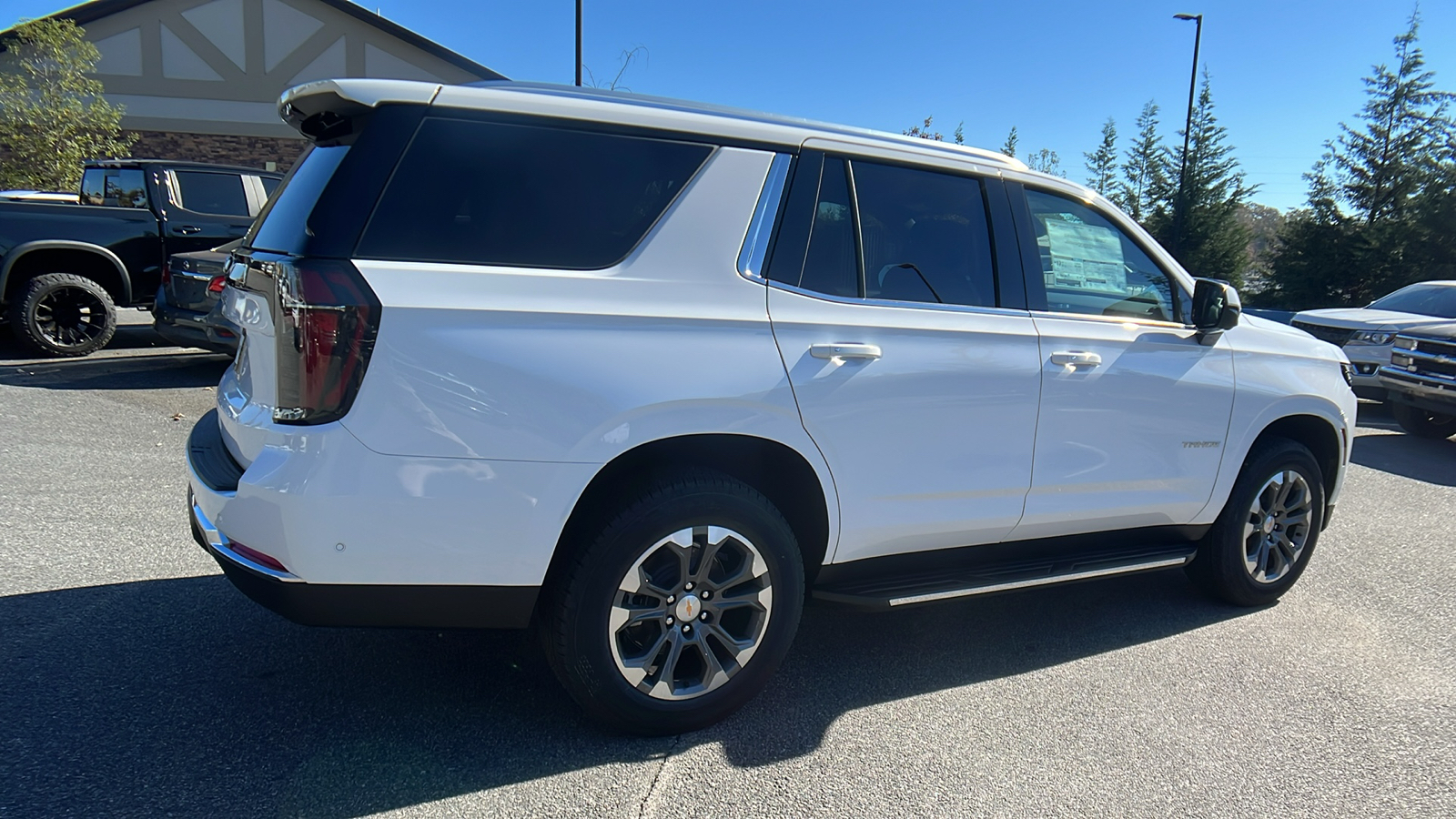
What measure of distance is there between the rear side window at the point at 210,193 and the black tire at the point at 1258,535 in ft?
32.4

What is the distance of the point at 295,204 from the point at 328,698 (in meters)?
1.61

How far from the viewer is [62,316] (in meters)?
9.25

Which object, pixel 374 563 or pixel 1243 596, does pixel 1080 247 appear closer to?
pixel 1243 596

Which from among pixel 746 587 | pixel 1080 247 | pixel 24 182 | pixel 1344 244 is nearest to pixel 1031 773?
pixel 746 587

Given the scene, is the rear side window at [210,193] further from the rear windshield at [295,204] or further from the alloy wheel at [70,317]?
the rear windshield at [295,204]

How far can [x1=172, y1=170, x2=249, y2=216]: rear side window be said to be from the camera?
32.6ft

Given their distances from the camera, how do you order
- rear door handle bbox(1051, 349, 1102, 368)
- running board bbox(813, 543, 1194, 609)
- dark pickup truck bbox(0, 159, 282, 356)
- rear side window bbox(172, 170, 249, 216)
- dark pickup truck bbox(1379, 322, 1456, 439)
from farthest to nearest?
rear side window bbox(172, 170, 249, 216) < dark pickup truck bbox(1379, 322, 1456, 439) < dark pickup truck bbox(0, 159, 282, 356) < rear door handle bbox(1051, 349, 1102, 368) < running board bbox(813, 543, 1194, 609)

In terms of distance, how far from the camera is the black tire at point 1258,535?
14.1ft

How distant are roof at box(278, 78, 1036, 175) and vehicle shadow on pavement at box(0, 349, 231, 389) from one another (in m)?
6.46

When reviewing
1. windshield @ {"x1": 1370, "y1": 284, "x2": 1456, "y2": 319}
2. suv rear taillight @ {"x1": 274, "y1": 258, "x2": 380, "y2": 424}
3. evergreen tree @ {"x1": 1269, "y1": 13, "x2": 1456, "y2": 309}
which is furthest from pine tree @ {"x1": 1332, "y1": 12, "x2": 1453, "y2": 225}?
suv rear taillight @ {"x1": 274, "y1": 258, "x2": 380, "y2": 424}

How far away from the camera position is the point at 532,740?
2.93m

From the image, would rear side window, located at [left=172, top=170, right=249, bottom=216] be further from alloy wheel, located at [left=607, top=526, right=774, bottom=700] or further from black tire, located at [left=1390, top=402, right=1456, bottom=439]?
black tire, located at [left=1390, top=402, right=1456, bottom=439]

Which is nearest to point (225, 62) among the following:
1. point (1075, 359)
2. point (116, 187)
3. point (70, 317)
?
point (116, 187)

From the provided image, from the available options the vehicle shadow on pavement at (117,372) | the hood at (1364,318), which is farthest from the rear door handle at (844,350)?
the hood at (1364,318)
